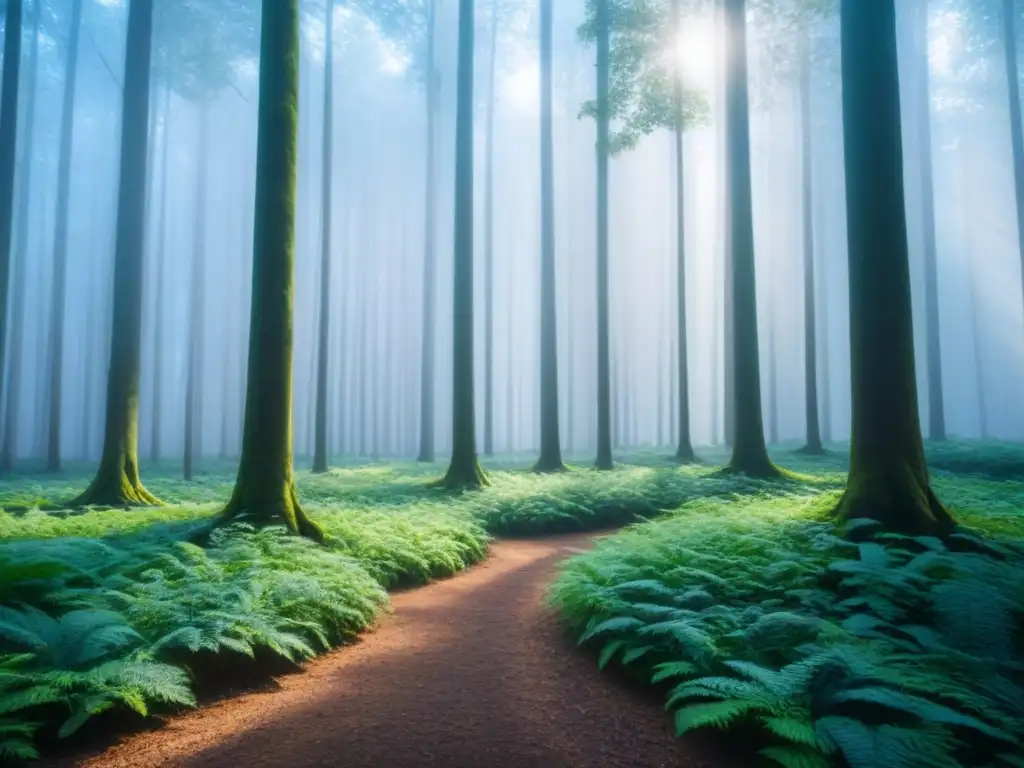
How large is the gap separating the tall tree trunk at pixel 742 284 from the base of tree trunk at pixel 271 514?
10.5 m

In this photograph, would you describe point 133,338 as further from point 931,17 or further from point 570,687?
point 931,17

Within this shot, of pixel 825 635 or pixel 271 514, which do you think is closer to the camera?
pixel 825 635

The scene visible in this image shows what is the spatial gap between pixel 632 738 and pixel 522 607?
A: 3.07 metres

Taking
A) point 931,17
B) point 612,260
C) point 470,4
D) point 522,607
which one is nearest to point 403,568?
point 522,607

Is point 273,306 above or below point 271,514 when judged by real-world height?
above

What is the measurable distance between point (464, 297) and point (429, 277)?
1330 cm

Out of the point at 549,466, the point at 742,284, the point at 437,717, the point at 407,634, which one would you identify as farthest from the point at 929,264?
the point at 437,717

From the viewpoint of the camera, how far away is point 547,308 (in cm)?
1880

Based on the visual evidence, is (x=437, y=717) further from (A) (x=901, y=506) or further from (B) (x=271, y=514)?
(A) (x=901, y=506)

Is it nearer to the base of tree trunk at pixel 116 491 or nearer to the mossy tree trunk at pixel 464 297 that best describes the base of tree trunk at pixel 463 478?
the mossy tree trunk at pixel 464 297

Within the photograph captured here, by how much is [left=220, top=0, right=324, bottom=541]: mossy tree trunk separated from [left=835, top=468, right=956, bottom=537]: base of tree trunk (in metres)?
6.94

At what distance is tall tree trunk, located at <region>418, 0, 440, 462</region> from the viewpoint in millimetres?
26031

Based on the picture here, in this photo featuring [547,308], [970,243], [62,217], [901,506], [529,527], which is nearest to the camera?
[901,506]

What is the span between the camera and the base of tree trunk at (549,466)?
17703 mm
